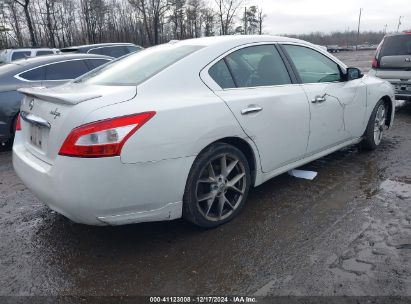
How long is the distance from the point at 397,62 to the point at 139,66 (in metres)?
6.17

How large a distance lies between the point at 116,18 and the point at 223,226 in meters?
56.5

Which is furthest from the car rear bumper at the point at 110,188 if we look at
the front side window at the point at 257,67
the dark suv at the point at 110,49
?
the dark suv at the point at 110,49

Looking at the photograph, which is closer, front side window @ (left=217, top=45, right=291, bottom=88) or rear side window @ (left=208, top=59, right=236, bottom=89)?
rear side window @ (left=208, top=59, right=236, bottom=89)

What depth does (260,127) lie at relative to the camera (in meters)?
3.19

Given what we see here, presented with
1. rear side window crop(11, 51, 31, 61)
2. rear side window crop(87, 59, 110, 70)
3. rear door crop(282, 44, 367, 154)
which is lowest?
rear door crop(282, 44, 367, 154)

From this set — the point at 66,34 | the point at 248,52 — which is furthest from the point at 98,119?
the point at 66,34

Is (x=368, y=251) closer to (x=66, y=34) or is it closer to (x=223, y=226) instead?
(x=223, y=226)

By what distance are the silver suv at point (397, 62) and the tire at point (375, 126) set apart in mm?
2491

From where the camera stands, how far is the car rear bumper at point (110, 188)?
236 centimetres

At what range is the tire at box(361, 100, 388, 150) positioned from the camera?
15.8 ft

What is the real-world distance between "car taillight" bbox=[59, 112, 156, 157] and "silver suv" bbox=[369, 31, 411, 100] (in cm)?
669

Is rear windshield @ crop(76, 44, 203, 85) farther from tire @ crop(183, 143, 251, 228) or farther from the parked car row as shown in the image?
the parked car row

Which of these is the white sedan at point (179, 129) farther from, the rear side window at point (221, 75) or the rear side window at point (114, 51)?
the rear side window at point (114, 51)

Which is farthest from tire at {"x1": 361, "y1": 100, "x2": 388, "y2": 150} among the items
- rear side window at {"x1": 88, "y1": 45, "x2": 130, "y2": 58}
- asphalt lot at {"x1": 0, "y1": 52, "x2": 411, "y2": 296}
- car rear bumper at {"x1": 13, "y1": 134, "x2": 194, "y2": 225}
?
rear side window at {"x1": 88, "y1": 45, "x2": 130, "y2": 58}
